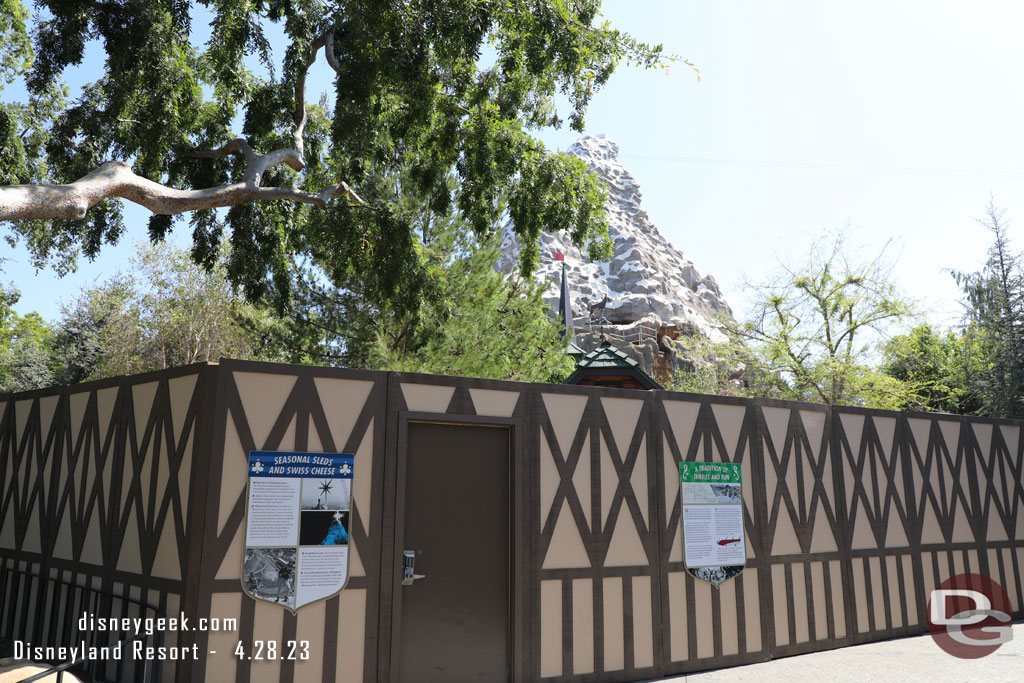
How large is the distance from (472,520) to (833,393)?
20230 millimetres

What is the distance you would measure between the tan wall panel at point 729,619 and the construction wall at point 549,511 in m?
0.02

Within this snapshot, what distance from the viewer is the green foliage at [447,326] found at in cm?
1480

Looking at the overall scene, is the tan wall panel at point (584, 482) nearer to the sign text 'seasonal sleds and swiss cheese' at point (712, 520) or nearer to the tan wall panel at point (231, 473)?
the sign text 'seasonal sleds and swiss cheese' at point (712, 520)

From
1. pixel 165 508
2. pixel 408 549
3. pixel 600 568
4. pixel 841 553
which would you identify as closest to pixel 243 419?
pixel 165 508

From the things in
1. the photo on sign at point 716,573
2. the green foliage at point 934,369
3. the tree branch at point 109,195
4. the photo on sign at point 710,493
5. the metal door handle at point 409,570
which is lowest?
the photo on sign at point 716,573

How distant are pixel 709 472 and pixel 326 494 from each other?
3.94 m

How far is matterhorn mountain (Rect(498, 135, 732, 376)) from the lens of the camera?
52469mm

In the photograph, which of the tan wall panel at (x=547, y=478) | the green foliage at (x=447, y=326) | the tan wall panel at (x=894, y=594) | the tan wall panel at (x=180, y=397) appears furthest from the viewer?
the green foliage at (x=447, y=326)

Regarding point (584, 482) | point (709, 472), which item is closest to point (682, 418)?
point (709, 472)

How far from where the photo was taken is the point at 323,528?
5.64m

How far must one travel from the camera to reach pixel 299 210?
11211 millimetres

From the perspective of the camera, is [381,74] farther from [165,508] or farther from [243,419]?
[165,508]

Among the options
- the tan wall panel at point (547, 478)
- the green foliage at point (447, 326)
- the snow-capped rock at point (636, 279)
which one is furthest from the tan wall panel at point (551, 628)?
the snow-capped rock at point (636, 279)

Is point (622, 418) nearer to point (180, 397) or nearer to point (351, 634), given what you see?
point (351, 634)
